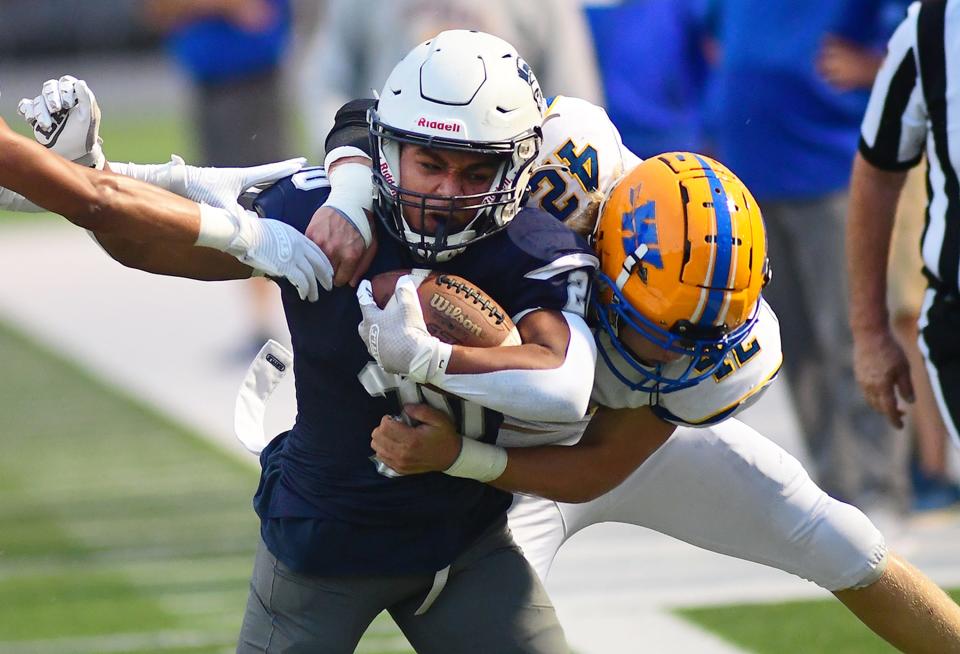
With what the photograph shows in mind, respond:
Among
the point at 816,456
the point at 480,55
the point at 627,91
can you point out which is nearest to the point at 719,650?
the point at 816,456

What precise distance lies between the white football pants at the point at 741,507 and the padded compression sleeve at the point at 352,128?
88 cm

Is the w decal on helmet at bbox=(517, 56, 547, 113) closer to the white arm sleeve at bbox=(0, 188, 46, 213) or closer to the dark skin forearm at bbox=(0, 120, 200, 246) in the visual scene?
the dark skin forearm at bbox=(0, 120, 200, 246)

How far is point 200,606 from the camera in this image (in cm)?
545

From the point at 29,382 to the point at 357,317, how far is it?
6.19 m

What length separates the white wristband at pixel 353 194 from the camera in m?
3.29

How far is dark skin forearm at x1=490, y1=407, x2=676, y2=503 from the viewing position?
A: 3379 millimetres

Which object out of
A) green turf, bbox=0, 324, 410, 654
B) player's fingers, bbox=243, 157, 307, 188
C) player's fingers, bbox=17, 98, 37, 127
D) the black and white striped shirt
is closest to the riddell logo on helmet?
player's fingers, bbox=243, 157, 307, 188

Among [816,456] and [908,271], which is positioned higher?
[908,271]

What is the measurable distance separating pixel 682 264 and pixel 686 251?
0.03 metres

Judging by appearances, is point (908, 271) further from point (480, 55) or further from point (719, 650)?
point (480, 55)

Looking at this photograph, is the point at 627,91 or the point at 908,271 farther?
the point at 627,91

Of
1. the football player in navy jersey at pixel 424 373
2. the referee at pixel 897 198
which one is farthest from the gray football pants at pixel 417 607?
the referee at pixel 897 198

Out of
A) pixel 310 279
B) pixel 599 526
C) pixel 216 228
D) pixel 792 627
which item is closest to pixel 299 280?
pixel 310 279

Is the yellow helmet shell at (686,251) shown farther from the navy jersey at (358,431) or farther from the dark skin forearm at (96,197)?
the dark skin forearm at (96,197)
